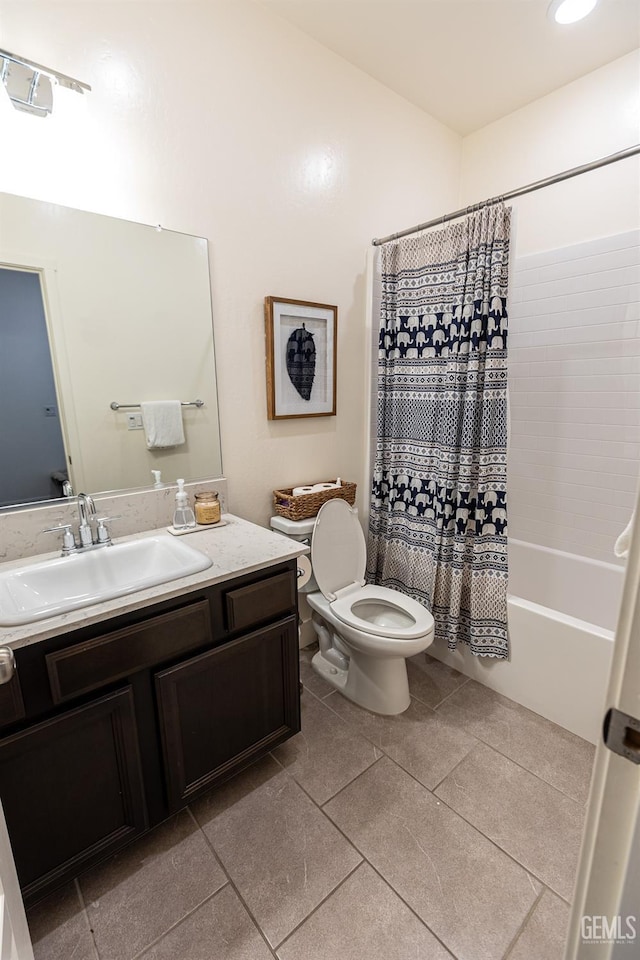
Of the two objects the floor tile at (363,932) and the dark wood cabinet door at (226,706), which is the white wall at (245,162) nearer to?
the dark wood cabinet door at (226,706)

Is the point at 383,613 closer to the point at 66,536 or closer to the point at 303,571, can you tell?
the point at 303,571

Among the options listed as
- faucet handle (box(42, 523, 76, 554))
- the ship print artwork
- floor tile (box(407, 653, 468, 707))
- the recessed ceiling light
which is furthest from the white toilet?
the recessed ceiling light

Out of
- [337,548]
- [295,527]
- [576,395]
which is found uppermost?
[576,395]

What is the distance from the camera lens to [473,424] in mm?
1844

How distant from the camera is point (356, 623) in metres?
1.78

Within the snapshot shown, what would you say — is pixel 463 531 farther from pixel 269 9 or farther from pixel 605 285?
pixel 269 9

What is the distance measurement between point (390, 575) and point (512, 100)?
256 cm

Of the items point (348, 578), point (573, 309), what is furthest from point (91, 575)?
point (573, 309)

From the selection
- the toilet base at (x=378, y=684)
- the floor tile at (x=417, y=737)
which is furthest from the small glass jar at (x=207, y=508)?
the floor tile at (x=417, y=737)

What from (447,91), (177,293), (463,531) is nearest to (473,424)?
(463,531)

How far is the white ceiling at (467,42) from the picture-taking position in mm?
1655

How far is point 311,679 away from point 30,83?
7.97 ft

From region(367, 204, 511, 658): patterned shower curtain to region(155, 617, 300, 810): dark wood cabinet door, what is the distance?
0.90 metres

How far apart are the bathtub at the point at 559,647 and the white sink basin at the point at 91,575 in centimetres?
145
